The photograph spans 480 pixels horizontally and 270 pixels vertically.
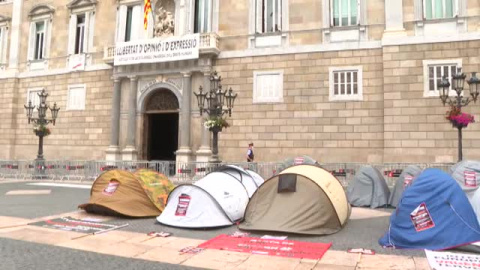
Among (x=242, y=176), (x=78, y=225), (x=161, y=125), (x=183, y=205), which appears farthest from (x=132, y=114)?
(x=183, y=205)

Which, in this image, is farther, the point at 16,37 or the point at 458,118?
the point at 16,37

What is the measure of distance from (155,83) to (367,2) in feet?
42.3

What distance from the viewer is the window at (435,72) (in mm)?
17797

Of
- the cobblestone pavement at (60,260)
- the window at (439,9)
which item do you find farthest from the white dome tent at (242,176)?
the window at (439,9)

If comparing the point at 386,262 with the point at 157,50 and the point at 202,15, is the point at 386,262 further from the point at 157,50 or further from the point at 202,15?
the point at 202,15

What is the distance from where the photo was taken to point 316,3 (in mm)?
20453

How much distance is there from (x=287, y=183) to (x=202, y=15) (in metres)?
17.2

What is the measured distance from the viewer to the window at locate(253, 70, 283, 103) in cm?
2064

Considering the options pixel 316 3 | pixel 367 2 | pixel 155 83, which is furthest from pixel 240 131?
pixel 367 2

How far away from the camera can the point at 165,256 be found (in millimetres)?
6414

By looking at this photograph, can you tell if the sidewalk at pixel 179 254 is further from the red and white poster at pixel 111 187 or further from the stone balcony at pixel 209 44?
the stone balcony at pixel 209 44

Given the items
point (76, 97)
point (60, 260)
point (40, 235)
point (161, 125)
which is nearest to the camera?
point (60, 260)

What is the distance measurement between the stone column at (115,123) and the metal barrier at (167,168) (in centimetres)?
268

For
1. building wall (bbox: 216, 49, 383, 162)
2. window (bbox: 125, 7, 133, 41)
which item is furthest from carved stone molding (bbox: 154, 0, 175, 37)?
building wall (bbox: 216, 49, 383, 162)
